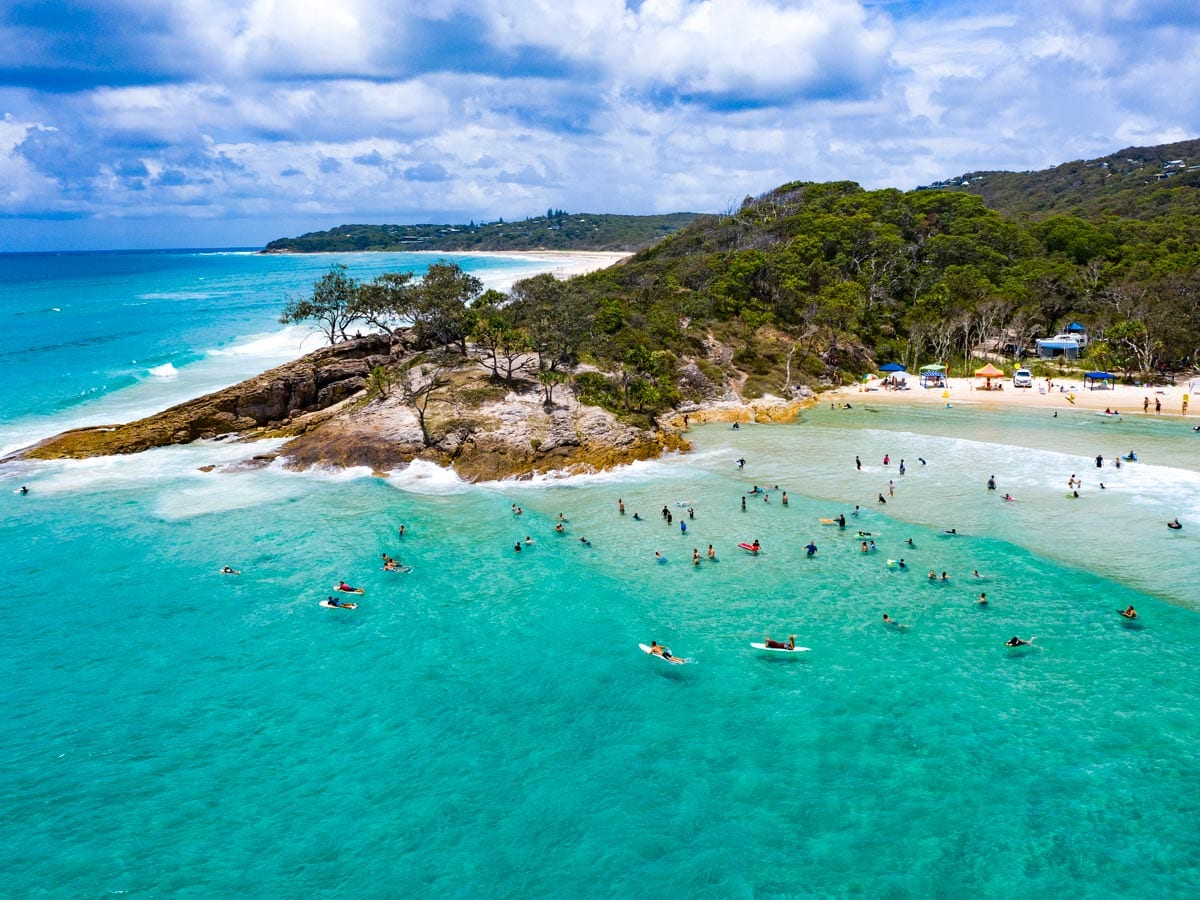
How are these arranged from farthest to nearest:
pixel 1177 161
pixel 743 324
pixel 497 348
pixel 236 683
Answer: pixel 1177 161 → pixel 743 324 → pixel 497 348 → pixel 236 683

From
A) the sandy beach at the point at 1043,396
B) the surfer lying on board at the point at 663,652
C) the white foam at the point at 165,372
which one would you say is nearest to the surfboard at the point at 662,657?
the surfer lying on board at the point at 663,652

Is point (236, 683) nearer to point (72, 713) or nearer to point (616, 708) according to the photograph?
point (72, 713)

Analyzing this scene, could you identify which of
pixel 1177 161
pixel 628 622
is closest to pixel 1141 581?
pixel 628 622

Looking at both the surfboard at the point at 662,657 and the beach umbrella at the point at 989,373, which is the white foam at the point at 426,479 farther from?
the beach umbrella at the point at 989,373

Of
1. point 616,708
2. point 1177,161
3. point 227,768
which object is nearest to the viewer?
point 227,768

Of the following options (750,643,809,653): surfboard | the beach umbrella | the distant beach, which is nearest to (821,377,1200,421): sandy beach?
the distant beach
